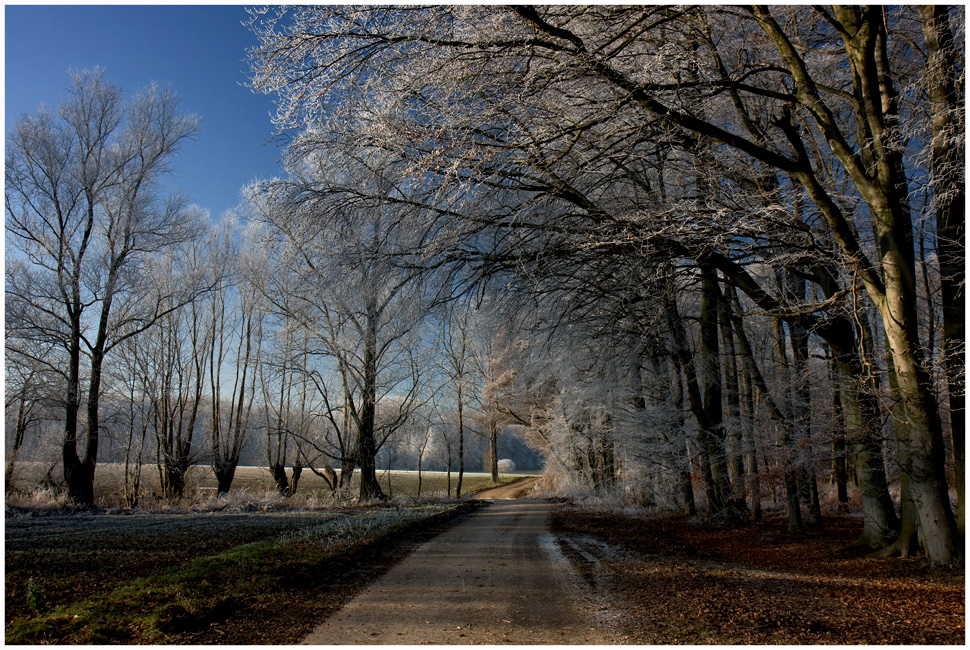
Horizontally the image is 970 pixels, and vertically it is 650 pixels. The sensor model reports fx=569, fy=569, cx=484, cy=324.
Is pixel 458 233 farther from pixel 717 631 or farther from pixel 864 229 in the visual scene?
pixel 864 229

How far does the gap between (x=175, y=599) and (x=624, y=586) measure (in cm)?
460

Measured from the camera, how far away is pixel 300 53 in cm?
712

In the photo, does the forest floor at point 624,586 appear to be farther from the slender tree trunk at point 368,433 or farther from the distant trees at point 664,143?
the slender tree trunk at point 368,433

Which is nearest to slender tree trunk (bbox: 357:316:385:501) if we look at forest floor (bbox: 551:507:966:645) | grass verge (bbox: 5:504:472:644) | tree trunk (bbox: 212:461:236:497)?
tree trunk (bbox: 212:461:236:497)

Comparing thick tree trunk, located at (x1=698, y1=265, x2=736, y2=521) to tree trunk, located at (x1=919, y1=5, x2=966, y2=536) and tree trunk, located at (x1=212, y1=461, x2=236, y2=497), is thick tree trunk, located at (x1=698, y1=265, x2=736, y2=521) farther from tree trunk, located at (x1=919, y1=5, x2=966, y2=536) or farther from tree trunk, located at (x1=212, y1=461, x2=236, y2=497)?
tree trunk, located at (x1=212, y1=461, x2=236, y2=497)

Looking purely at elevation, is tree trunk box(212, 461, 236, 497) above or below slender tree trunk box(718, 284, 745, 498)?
below

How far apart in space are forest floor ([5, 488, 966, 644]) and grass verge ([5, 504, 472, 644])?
3 cm

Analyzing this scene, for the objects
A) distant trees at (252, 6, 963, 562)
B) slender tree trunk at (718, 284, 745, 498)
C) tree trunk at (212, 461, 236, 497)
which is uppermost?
distant trees at (252, 6, 963, 562)

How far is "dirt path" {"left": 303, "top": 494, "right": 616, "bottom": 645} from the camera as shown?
4.56m

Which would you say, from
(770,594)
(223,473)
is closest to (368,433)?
(223,473)

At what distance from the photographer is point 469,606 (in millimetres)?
5480

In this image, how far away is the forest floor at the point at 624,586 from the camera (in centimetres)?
459

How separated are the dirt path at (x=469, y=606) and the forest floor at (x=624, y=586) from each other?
25cm

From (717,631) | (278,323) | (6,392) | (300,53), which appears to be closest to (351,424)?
(278,323)
